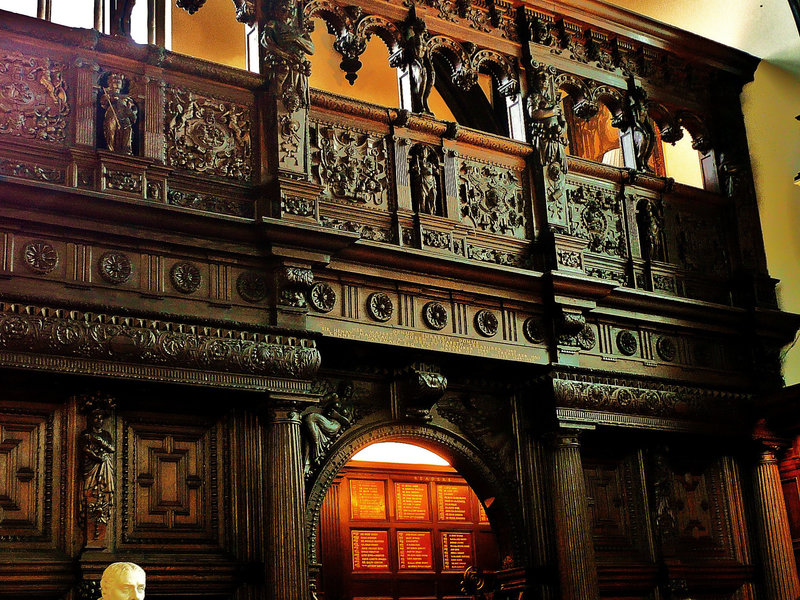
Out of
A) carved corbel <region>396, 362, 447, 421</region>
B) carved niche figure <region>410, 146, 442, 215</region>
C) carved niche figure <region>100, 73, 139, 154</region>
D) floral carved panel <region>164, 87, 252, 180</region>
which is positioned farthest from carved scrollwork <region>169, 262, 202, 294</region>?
carved niche figure <region>410, 146, 442, 215</region>

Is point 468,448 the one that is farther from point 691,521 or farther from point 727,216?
point 727,216

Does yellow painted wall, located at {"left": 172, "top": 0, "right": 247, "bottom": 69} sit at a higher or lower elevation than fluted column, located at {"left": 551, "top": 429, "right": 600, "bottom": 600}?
higher

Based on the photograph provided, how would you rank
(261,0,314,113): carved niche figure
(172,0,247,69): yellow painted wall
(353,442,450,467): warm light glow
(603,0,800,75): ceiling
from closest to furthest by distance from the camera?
(261,0,314,113): carved niche figure < (353,442,450,467): warm light glow < (603,0,800,75): ceiling < (172,0,247,69): yellow painted wall

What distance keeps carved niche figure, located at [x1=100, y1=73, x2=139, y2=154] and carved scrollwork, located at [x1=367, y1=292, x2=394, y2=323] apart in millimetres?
2173

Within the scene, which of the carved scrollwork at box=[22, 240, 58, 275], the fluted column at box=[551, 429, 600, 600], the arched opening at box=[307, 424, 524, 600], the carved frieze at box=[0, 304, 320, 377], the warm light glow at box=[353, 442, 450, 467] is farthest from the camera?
the warm light glow at box=[353, 442, 450, 467]

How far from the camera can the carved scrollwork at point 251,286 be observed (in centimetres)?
852

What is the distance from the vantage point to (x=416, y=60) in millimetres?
10047

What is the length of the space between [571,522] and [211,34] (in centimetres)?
668

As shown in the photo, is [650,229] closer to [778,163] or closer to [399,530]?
[778,163]

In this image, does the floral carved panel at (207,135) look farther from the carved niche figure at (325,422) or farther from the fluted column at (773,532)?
the fluted column at (773,532)

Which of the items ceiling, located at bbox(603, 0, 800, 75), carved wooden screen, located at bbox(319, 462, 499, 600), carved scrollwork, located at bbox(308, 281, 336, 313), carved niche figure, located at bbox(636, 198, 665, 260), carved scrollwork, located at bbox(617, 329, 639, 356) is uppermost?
ceiling, located at bbox(603, 0, 800, 75)

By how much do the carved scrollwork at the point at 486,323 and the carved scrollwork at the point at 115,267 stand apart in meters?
3.02

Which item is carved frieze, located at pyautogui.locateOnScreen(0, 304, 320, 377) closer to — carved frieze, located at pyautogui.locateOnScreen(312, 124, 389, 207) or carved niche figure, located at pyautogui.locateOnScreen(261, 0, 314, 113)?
carved frieze, located at pyautogui.locateOnScreen(312, 124, 389, 207)

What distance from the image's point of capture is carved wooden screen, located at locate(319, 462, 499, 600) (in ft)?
38.5
